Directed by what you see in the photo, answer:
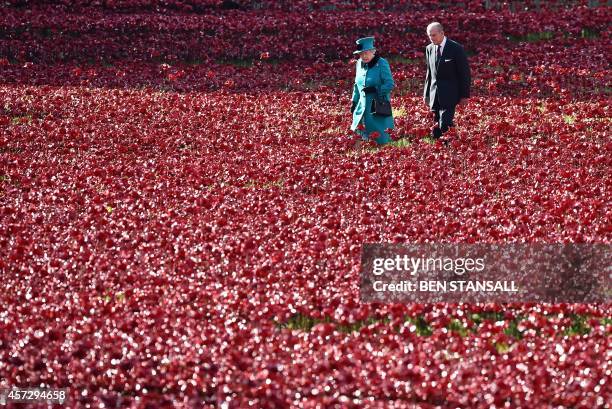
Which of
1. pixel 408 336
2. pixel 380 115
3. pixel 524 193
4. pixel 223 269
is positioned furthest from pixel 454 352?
pixel 380 115

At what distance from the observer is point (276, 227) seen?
8500 millimetres

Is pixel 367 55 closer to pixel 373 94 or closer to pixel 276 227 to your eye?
pixel 373 94

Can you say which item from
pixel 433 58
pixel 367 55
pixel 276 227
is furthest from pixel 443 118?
pixel 276 227

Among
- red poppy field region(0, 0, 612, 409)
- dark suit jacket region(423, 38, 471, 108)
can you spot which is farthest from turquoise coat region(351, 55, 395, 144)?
dark suit jacket region(423, 38, 471, 108)

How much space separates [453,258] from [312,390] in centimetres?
264

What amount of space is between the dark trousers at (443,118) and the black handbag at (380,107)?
0.68m

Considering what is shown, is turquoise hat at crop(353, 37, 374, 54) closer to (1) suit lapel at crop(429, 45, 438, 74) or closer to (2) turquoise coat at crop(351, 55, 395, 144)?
(2) turquoise coat at crop(351, 55, 395, 144)

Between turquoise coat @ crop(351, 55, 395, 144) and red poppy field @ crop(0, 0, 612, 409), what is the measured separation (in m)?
0.42

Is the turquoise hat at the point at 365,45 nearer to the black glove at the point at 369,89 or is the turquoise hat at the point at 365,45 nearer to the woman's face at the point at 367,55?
the woman's face at the point at 367,55

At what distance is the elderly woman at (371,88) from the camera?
13562mm

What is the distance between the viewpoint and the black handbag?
533 inches

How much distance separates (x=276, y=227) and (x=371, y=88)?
5.64m

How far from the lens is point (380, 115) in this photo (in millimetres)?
13625

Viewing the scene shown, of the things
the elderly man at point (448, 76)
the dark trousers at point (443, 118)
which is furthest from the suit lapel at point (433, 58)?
the dark trousers at point (443, 118)
